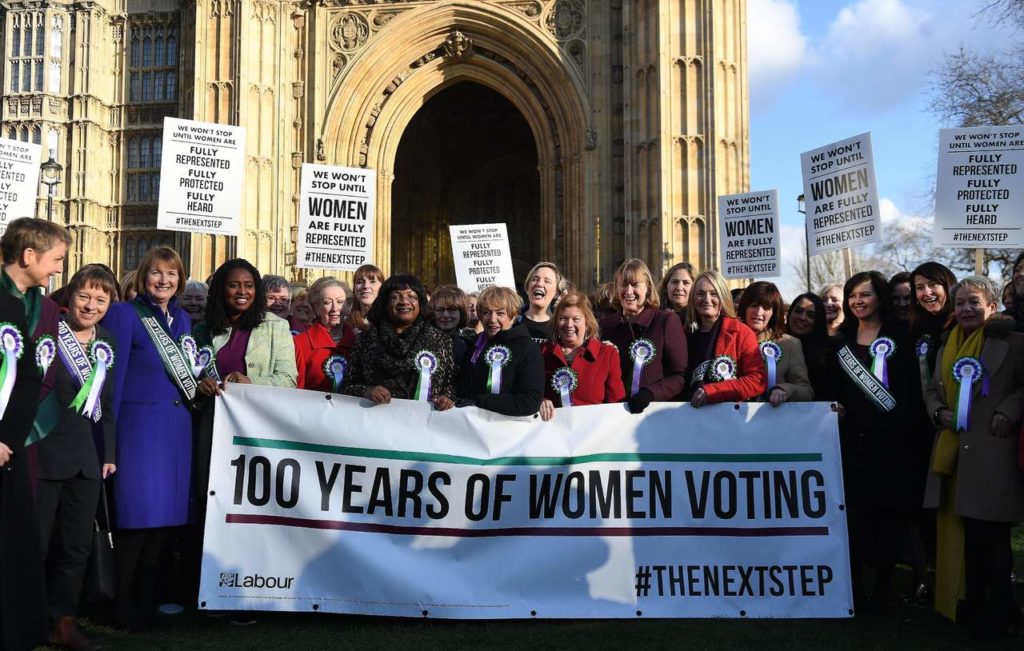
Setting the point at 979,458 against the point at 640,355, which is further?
the point at 640,355

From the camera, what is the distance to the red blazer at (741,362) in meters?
6.59

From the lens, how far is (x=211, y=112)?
21375 mm

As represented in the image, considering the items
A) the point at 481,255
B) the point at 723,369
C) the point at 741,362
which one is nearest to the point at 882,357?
the point at 741,362

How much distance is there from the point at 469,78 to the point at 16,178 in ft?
44.6

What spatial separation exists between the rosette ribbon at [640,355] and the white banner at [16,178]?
6585 millimetres

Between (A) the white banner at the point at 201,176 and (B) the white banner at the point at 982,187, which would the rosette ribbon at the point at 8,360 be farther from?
(B) the white banner at the point at 982,187

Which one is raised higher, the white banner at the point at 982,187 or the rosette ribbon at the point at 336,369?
the white banner at the point at 982,187

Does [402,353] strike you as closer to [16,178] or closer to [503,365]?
[503,365]

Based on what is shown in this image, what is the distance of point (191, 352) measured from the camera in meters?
6.30

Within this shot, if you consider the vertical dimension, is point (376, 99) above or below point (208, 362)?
above

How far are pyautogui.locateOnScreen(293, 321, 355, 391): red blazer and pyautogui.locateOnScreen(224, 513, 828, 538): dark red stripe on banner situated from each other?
44.8 inches

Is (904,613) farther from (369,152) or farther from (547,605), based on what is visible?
(369,152)

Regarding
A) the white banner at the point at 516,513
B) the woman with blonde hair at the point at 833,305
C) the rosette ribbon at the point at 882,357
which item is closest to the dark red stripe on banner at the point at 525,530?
the white banner at the point at 516,513

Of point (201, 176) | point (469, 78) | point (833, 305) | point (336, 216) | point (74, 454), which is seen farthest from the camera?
point (469, 78)
